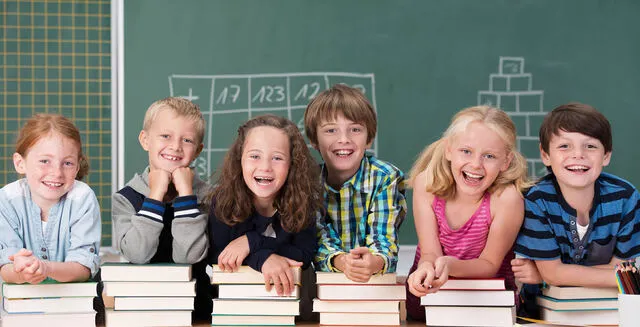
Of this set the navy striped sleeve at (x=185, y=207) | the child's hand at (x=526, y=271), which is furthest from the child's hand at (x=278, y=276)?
the child's hand at (x=526, y=271)

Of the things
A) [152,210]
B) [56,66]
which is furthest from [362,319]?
[56,66]

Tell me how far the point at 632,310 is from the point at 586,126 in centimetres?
58

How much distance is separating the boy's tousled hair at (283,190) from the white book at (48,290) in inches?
14.5

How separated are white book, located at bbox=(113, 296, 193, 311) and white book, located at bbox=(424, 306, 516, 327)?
57 cm

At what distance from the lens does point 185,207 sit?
182 cm

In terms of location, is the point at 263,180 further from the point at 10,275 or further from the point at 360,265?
the point at 10,275

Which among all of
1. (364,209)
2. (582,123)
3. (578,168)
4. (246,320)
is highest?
(582,123)

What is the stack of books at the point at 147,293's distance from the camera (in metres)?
1.68

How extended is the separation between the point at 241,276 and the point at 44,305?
1.47 ft

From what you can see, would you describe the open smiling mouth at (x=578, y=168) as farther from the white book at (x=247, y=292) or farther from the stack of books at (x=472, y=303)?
the white book at (x=247, y=292)

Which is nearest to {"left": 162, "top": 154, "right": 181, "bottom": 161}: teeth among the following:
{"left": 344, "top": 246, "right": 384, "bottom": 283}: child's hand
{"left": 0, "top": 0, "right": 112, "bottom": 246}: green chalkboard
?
{"left": 344, "top": 246, "right": 384, "bottom": 283}: child's hand

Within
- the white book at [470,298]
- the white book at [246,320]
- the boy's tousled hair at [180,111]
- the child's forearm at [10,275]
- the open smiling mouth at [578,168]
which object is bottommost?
the white book at [246,320]

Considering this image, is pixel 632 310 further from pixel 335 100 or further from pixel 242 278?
pixel 335 100

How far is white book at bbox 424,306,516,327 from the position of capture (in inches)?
65.7
